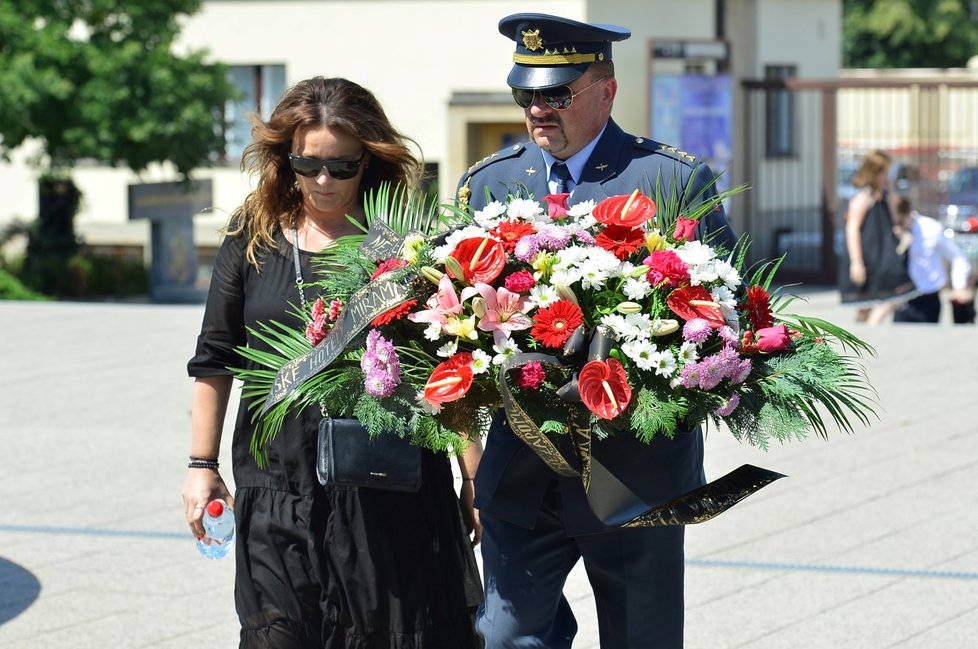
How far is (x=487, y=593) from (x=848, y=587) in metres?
2.46

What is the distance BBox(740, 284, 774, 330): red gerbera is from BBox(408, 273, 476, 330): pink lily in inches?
22.8

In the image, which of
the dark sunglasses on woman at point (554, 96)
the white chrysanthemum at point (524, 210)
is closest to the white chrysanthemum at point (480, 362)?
the white chrysanthemum at point (524, 210)

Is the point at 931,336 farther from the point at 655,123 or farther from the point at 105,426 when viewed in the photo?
the point at 655,123

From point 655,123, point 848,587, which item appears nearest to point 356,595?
point 848,587

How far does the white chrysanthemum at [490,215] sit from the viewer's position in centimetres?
331

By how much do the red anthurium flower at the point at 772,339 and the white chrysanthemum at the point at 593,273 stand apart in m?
0.33

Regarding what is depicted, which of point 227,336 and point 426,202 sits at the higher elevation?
point 426,202

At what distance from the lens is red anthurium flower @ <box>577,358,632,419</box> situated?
118 inches

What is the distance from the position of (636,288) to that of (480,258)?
12.3 inches

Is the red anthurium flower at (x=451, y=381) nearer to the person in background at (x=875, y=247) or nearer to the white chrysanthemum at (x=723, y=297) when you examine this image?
the white chrysanthemum at (x=723, y=297)

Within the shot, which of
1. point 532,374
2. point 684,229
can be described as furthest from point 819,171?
point 532,374

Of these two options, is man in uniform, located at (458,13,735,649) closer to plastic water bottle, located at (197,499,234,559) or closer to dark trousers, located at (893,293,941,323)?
plastic water bottle, located at (197,499,234,559)

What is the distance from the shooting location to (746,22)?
77.9 feet

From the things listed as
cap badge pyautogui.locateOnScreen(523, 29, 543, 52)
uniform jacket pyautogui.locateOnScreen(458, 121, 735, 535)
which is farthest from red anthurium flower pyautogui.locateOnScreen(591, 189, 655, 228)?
cap badge pyautogui.locateOnScreen(523, 29, 543, 52)
